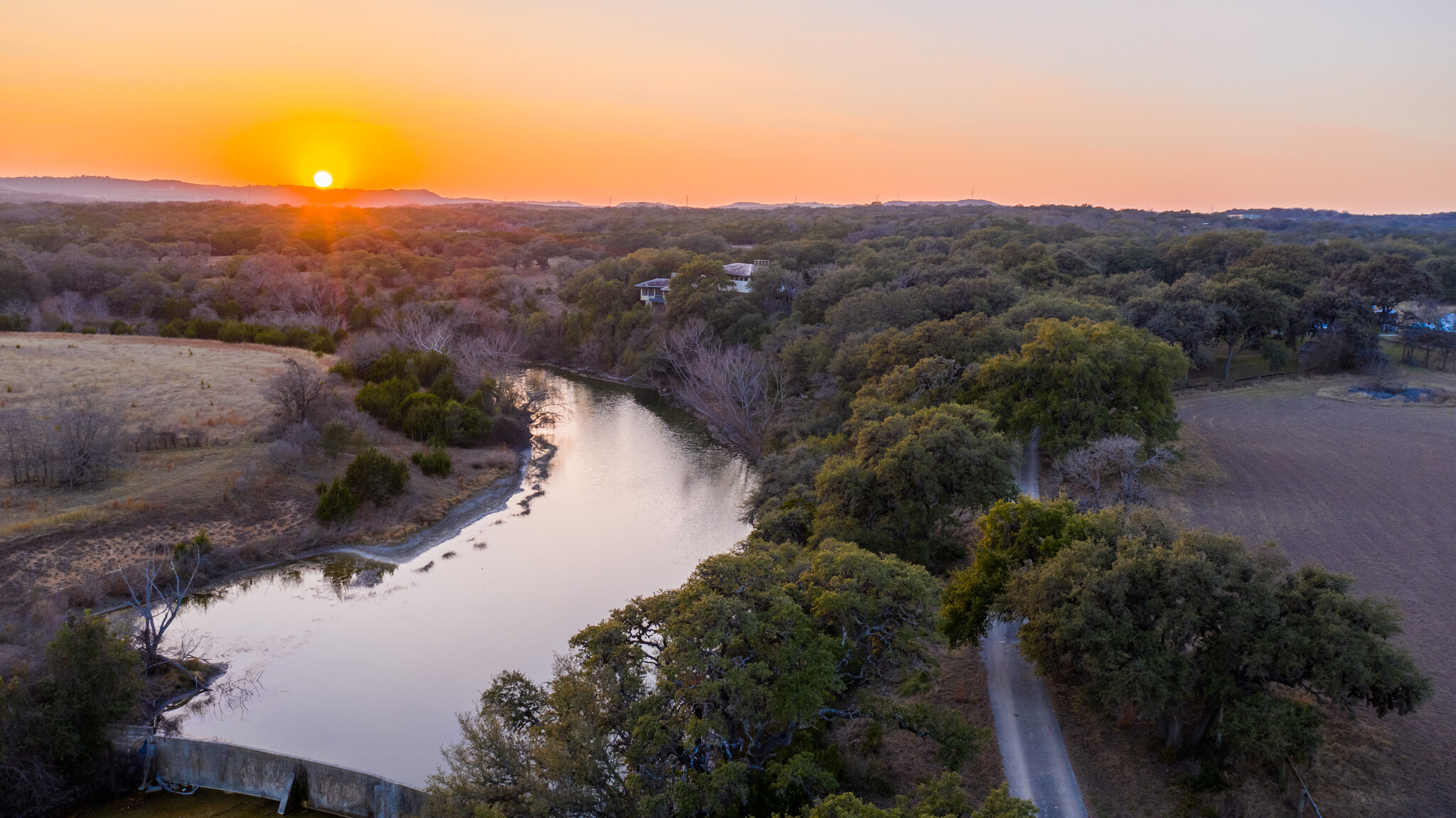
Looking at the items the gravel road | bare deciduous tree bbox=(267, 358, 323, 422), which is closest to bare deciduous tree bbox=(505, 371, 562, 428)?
bare deciduous tree bbox=(267, 358, 323, 422)

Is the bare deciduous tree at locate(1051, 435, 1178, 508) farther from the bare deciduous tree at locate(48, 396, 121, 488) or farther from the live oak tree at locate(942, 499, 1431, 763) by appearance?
the bare deciduous tree at locate(48, 396, 121, 488)

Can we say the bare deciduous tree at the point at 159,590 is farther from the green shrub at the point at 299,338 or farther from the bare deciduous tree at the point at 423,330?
the green shrub at the point at 299,338

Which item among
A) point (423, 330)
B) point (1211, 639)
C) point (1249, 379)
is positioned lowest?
point (1249, 379)

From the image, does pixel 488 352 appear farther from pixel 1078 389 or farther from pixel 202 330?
pixel 1078 389

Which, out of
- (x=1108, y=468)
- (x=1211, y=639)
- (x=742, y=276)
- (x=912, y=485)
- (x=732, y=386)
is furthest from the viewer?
(x=742, y=276)

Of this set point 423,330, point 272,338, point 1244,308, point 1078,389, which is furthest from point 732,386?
point 1244,308

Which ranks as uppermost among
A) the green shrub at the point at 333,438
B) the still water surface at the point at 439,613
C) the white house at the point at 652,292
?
the white house at the point at 652,292

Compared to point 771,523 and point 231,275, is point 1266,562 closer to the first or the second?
point 771,523

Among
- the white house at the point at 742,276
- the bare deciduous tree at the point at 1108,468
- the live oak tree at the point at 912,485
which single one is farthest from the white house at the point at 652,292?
the live oak tree at the point at 912,485
